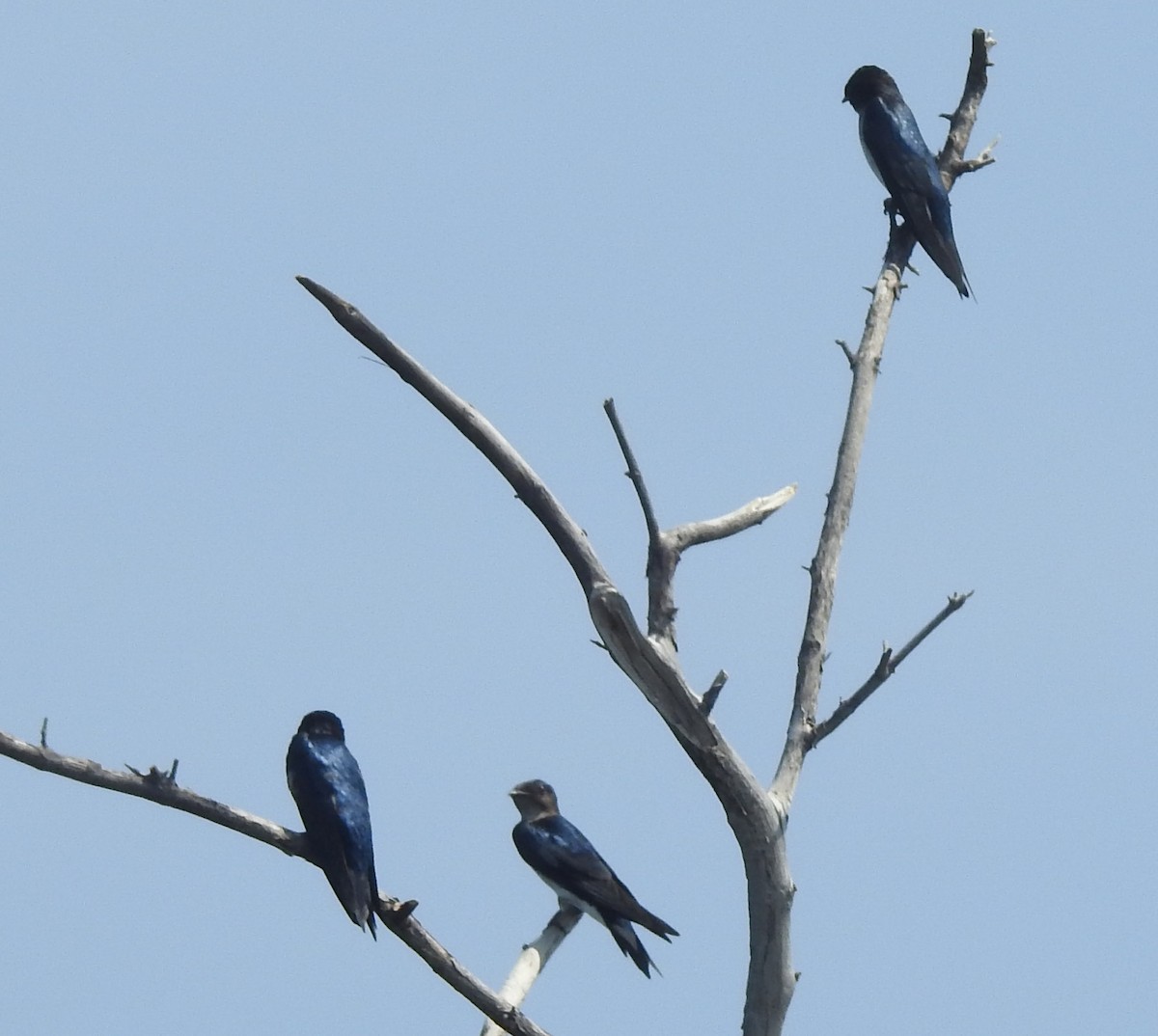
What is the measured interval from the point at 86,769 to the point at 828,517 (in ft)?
10.8

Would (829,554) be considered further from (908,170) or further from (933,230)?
(908,170)

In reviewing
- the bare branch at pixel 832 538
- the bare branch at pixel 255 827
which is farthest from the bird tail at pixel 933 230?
the bare branch at pixel 255 827

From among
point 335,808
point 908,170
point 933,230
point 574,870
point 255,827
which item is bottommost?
point 255,827

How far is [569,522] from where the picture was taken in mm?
8672

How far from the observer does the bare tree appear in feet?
27.9

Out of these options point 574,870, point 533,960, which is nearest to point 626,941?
point 574,870

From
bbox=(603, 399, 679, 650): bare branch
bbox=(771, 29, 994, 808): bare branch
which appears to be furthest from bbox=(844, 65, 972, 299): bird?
bbox=(603, 399, 679, 650): bare branch

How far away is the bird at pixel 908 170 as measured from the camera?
12309 millimetres

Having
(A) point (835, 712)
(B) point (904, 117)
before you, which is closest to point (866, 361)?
(A) point (835, 712)

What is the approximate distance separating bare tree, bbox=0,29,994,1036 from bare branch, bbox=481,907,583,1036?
0.17 m

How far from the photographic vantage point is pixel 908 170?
1273 cm

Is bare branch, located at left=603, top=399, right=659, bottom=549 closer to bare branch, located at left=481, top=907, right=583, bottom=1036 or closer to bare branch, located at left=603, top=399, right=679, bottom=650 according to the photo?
bare branch, located at left=603, top=399, right=679, bottom=650

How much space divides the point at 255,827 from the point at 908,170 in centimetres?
589

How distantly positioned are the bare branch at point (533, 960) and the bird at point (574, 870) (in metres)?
0.42
